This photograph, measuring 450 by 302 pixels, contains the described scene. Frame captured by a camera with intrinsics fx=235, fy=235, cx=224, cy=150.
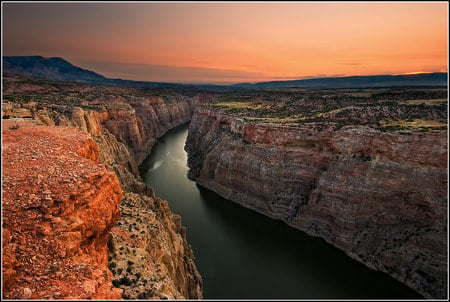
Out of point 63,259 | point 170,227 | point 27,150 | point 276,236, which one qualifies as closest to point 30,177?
point 27,150

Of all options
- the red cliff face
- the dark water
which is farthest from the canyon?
the dark water

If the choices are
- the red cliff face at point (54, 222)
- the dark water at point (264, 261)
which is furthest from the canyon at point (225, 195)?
the dark water at point (264, 261)

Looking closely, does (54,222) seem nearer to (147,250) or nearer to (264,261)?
(147,250)

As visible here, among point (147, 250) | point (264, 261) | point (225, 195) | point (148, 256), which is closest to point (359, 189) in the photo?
point (264, 261)

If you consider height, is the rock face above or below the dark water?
above

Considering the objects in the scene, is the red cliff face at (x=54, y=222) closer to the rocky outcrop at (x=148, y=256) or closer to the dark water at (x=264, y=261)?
the rocky outcrop at (x=148, y=256)

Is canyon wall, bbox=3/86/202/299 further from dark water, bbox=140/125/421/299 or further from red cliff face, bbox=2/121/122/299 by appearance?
dark water, bbox=140/125/421/299

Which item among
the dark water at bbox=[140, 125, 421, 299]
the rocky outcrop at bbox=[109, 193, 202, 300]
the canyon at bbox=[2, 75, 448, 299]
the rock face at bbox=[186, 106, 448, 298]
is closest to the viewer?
the canyon at bbox=[2, 75, 448, 299]
